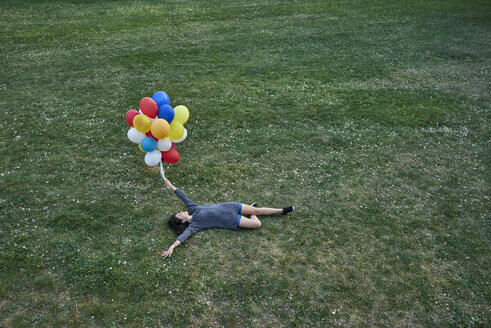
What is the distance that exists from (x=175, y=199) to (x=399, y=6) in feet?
86.0

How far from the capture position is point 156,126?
1004 cm

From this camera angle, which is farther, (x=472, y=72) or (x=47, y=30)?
(x=47, y=30)

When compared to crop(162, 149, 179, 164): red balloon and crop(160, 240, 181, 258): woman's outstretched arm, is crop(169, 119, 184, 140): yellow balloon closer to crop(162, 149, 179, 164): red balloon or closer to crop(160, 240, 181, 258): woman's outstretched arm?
crop(162, 149, 179, 164): red balloon

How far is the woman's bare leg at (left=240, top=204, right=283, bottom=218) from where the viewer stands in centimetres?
1026

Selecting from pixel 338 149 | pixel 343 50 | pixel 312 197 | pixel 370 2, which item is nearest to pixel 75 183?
pixel 312 197

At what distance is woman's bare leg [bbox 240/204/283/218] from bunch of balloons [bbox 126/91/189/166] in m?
2.53

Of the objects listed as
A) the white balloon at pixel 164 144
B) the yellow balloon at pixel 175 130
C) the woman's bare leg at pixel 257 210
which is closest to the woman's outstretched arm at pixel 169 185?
the white balloon at pixel 164 144

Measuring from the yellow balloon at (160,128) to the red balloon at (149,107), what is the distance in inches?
13.5

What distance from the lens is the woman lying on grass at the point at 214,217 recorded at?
32.6 ft

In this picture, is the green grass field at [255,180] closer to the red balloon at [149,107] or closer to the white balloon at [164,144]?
the white balloon at [164,144]

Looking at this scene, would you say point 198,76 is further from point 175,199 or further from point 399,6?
point 399,6

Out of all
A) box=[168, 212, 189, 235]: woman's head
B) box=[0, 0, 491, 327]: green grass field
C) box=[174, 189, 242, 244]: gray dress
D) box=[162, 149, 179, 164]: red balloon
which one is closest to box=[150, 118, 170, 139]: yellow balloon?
box=[162, 149, 179, 164]: red balloon

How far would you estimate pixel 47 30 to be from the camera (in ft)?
77.6

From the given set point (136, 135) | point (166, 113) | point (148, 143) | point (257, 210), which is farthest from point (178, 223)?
point (166, 113)
